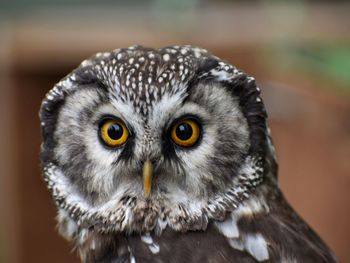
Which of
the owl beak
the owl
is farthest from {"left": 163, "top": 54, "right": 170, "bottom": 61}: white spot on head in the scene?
the owl beak

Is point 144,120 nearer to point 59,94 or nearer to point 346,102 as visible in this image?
point 59,94

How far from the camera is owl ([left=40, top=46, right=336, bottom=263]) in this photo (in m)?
3.30

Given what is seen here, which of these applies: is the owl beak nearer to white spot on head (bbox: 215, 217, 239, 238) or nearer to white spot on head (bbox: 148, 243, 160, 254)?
white spot on head (bbox: 148, 243, 160, 254)

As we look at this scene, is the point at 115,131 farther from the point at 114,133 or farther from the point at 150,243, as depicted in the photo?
the point at 150,243

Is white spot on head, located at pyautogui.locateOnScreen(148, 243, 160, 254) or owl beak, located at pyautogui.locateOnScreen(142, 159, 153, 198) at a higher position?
owl beak, located at pyautogui.locateOnScreen(142, 159, 153, 198)

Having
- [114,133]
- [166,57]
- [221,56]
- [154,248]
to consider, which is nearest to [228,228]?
[154,248]

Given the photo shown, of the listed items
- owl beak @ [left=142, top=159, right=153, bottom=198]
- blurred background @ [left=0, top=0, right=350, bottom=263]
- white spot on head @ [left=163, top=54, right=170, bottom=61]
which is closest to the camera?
owl beak @ [left=142, top=159, right=153, bottom=198]

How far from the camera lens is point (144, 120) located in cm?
324

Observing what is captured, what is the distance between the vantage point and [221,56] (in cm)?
719

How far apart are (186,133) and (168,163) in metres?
0.13

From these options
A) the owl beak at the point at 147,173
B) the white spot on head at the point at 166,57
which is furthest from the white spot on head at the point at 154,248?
the white spot on head at the point at 166,57

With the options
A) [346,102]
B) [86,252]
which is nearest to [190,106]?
[86,252]

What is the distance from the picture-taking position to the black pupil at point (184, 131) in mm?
3299

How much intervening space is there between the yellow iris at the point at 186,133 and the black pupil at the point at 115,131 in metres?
0.18
